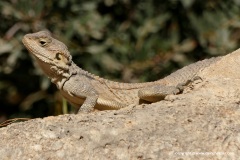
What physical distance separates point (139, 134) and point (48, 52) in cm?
205

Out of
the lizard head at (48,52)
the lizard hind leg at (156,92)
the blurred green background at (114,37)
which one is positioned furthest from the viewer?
the blurred green background at (114,37)

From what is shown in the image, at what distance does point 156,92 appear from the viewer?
20.8ft

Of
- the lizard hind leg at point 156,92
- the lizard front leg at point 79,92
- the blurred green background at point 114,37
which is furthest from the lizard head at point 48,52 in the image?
the blurred green background at point 114,37

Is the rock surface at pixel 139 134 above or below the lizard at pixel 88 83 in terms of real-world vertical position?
below

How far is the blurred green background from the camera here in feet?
28.5

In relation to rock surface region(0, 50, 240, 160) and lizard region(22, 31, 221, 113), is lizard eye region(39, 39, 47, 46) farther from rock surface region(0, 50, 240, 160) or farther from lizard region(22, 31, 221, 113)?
rock surface region(0, 50, 240, 160)

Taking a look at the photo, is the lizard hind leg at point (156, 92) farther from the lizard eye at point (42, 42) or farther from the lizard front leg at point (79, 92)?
the lizard eye at point (42, 42)

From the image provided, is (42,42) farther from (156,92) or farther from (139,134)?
(139,134)

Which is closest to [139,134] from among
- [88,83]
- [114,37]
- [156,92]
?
[156,92]

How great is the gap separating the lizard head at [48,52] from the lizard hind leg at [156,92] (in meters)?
0.79

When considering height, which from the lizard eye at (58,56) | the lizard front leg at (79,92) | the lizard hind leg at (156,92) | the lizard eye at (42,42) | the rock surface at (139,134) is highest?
the lizard eye at (42,42)

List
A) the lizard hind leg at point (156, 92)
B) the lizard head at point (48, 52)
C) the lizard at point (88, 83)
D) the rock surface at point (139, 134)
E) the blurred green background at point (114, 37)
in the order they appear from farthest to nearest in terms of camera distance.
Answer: the blurred green background at point (114, 37), the lizard head at point (48, 52), the lizard at point (88, 83), the lizard hind leg at point (156, 92), the rock surface at point (139, 134)

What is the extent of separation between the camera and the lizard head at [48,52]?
6.95m

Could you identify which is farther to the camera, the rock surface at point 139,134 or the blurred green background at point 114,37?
the blurred green background at point 114,37
